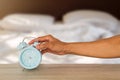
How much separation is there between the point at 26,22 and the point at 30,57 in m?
1.78

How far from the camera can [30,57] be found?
3.89ft

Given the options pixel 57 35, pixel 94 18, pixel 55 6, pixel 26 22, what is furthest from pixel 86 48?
pixel 55 6

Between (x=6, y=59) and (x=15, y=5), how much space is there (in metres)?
1.51

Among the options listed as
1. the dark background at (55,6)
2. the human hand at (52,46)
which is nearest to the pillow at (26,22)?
the dark background at (55,6)

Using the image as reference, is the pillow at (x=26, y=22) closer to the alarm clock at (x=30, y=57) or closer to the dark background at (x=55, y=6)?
the dark background at (x=55, y=6)

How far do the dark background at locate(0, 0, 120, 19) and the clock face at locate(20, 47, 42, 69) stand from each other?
201cm

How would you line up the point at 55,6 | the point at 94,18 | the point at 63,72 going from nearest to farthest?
the point at 63,72
the point at 94,18
the point at 55,6

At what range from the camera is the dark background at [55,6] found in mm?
3117

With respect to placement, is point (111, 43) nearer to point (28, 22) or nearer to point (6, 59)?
point (6, 59)

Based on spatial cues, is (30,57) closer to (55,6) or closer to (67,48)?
(67,48)

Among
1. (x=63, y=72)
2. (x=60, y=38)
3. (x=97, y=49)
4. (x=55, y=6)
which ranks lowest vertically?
(x=63, y=72)

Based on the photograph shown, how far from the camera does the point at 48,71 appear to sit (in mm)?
1187

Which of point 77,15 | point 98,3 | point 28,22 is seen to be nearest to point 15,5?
point 28,22

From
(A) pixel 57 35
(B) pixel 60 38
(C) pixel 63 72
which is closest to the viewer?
(C) pixel 63 72
